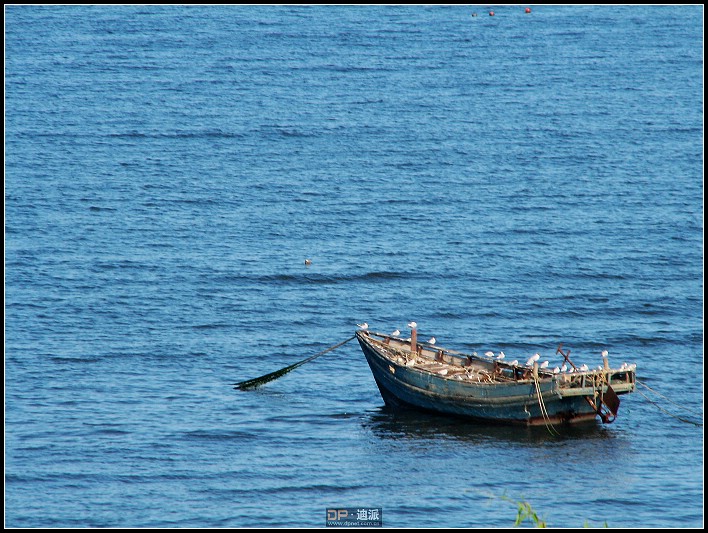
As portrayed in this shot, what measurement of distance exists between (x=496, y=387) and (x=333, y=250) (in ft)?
124

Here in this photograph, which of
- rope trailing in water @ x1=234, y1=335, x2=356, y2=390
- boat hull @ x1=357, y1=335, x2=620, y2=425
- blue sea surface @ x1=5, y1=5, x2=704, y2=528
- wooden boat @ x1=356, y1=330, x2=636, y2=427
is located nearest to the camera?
blue sea surface @ x1=5, y1=5, x2=704, y2=528

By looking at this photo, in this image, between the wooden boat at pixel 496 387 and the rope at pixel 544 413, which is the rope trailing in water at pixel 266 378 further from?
the rope at pixel 544 413

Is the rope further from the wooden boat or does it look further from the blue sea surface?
the blue sea surface

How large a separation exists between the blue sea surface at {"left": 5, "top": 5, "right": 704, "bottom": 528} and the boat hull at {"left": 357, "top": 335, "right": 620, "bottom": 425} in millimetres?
950

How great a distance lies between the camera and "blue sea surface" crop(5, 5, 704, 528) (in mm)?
57188

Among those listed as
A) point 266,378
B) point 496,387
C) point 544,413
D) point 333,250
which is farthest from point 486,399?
point 333,250

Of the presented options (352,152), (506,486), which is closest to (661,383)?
(506,486)

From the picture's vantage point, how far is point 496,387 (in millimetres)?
61625

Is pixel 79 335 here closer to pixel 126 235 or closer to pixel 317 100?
pixel 126 235

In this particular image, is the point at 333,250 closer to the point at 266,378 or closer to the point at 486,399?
the point at 266,378

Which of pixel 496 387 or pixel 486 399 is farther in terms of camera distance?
pixel 486 399

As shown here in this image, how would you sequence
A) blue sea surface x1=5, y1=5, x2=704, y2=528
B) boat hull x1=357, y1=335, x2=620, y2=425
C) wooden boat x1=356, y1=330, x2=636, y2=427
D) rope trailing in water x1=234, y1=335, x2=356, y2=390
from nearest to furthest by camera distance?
1. blue sea surface x1=5, y1=5, x2=704, y2=528
2. wooden boat x1=356, y1=330, x2=636, y2=427
3. boat hull x1=357, y1=335, x2=620, y2=425
4. rope trailing in water x1=234, y1=335, x2=356, y2=390

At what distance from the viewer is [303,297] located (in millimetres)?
87250

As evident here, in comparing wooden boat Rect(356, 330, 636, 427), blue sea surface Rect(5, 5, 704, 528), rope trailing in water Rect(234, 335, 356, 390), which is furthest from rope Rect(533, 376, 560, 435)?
rope trailing in water Rect(234, 335, 356, 390)
